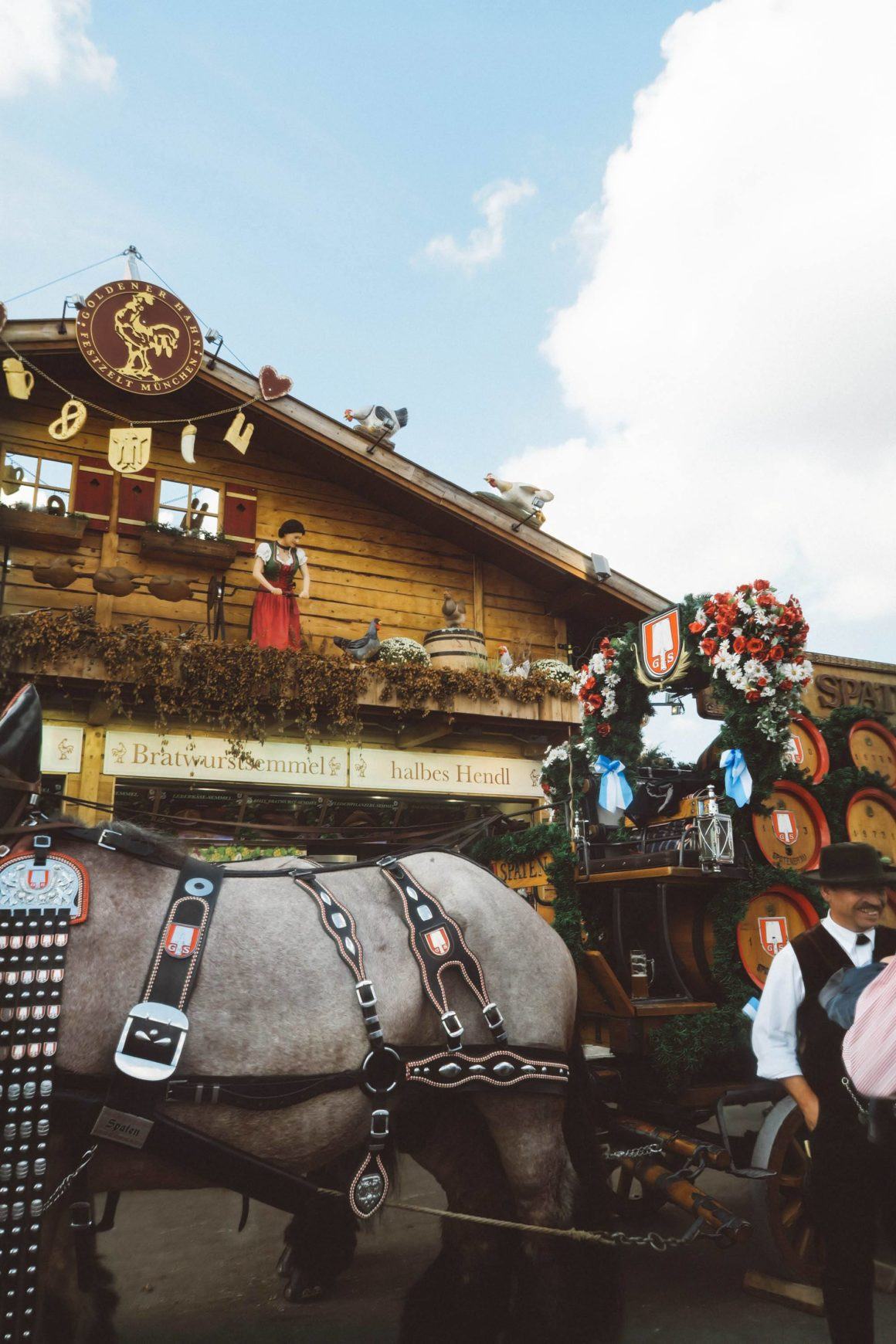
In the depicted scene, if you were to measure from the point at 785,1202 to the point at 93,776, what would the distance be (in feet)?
21.0

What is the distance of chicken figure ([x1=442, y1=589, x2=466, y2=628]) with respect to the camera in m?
9.83

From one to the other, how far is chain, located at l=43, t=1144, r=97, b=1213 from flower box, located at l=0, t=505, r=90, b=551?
7.02 meters

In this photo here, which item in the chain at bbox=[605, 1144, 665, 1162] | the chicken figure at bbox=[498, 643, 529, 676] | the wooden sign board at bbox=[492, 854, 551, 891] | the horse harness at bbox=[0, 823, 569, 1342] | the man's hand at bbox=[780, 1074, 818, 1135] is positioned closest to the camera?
the horse harness at bbox=[0, 823, 569, 1342]

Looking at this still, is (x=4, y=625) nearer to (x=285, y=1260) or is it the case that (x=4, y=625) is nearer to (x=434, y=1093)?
(x=285, y=1260)

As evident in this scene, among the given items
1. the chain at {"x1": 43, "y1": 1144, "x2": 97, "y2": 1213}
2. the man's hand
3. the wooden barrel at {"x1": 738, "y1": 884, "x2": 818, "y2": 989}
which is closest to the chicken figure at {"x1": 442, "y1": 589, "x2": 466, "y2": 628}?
the wooden barrel at {"x1": 738, "y1": 884, "x2": 818, "y2": 989}

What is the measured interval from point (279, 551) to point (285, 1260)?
6.50m

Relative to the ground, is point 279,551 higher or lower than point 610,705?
higher

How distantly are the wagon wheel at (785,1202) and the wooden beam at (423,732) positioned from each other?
549 centimetres

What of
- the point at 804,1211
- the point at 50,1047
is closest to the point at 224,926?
the point at 50,1047

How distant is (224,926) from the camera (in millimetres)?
2684

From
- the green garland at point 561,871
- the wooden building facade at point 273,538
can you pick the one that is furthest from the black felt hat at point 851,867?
the wooden building facade at point 273,538

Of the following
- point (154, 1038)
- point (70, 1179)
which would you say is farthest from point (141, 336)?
point (70, 1179)

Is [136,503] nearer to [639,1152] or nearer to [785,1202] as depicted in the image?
[639,1152]

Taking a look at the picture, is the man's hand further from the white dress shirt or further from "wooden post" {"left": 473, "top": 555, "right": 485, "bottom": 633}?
"wooden post" {"left": 473, "top": 555, "right": 485, "bottom": 633}
